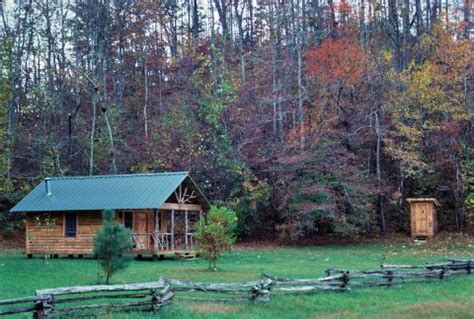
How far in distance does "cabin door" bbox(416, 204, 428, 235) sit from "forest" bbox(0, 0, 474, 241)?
4.75 feet

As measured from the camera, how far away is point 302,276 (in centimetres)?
1802

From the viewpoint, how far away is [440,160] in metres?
34.3

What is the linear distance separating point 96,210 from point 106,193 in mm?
1042

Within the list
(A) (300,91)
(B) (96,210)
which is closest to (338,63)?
(A) (300,91)

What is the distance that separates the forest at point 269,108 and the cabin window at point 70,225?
7.69 m

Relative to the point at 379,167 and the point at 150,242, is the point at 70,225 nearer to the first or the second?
the point at 150,242

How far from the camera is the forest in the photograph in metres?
33.8

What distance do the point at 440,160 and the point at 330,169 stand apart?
20.9 ft

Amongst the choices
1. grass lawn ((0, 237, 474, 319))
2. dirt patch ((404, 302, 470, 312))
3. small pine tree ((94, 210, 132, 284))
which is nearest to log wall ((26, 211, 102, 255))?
grass lawn ((0, 237, 474, 319))

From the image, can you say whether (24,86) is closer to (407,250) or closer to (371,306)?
(407,250)

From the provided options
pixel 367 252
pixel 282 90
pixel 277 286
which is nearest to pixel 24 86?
pixel 282 90

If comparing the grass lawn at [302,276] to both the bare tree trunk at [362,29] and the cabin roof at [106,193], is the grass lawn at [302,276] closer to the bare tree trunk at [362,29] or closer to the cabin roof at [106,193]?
the cabin roof at [106,193]

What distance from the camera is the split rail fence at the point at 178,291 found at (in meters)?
11.2

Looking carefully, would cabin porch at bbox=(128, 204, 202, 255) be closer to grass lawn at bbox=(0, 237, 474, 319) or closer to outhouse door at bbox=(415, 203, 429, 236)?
grass lawn at bbox=(0, 237, 474, 319)
